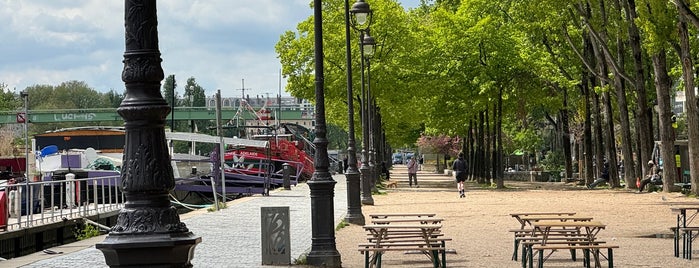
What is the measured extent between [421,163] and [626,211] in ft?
375

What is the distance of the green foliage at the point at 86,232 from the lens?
85.7 ft

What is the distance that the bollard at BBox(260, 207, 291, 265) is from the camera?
16547 mm

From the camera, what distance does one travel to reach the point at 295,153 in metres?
67.2

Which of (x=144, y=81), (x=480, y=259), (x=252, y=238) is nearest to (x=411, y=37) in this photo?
(x=252, y=238)

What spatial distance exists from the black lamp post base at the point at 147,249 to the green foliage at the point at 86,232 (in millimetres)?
19563

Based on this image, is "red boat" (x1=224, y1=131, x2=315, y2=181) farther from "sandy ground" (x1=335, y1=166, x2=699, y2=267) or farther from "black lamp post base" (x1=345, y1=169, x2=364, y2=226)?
"black lamp post base" (x1=345, y1=169, x2=364, y2=226)

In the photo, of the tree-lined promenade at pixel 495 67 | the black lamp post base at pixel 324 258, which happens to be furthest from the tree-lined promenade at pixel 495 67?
the black lamp post base at pixel 324 258

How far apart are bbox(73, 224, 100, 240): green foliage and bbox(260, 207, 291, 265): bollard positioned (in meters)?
10.1

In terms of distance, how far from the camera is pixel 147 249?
6.63m

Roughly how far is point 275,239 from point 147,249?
10.0 metres

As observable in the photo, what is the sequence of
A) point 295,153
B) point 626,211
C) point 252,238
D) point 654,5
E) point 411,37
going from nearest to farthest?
point 252,238 → point 626,211 → point 654,5 → point 411,37 → point 295,153

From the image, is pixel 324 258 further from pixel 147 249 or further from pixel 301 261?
pixel 147 249

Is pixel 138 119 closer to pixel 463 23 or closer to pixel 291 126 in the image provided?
pixel 463 23

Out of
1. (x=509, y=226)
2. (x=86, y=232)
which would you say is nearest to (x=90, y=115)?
(x=86, y=232)
